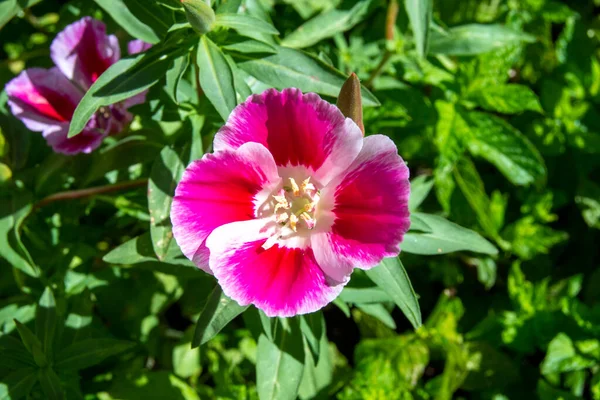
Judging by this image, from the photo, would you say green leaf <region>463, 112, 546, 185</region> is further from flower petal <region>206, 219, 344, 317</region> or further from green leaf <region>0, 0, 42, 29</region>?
green leaf <region>0, 0, 42, 29</region>

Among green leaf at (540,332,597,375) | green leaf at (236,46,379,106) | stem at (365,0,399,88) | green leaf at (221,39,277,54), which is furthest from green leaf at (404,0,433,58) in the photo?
green leaf at (540,332,597,375)

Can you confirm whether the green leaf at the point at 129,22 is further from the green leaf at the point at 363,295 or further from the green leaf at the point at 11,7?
the green leaf at the point at 363,295

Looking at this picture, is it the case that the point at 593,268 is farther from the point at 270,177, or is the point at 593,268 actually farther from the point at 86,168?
the point at 86,168

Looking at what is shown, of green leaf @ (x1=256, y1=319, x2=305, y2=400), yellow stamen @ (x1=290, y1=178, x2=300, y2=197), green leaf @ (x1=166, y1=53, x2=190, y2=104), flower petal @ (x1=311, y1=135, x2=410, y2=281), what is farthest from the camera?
green leaf @ (x1=256, y1=319, x2=305, y2=400)

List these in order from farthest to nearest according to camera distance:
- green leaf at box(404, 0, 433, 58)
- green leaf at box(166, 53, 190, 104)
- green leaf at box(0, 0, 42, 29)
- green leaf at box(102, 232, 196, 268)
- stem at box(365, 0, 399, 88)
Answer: stem at box(365, 0, 399, 88), green leaf at box(404, 0, 433, 58), green leaf at box(0, 0, 42, 29), green leaf at box(102, 232, 196, 268), green leaf at box(166, 53, 190, 104)

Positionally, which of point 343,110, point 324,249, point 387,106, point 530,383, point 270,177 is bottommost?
point 530,383

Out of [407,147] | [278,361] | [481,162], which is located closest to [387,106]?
[407,147]

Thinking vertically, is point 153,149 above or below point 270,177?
below

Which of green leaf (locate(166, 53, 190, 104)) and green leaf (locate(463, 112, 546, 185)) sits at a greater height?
green leaf (locate(166, 53, 190, 104))

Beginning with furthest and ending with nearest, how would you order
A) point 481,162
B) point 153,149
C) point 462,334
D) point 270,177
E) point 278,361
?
point 481,162 → point 462,334 → point 153,149 → point 278,361 → point 270,177
